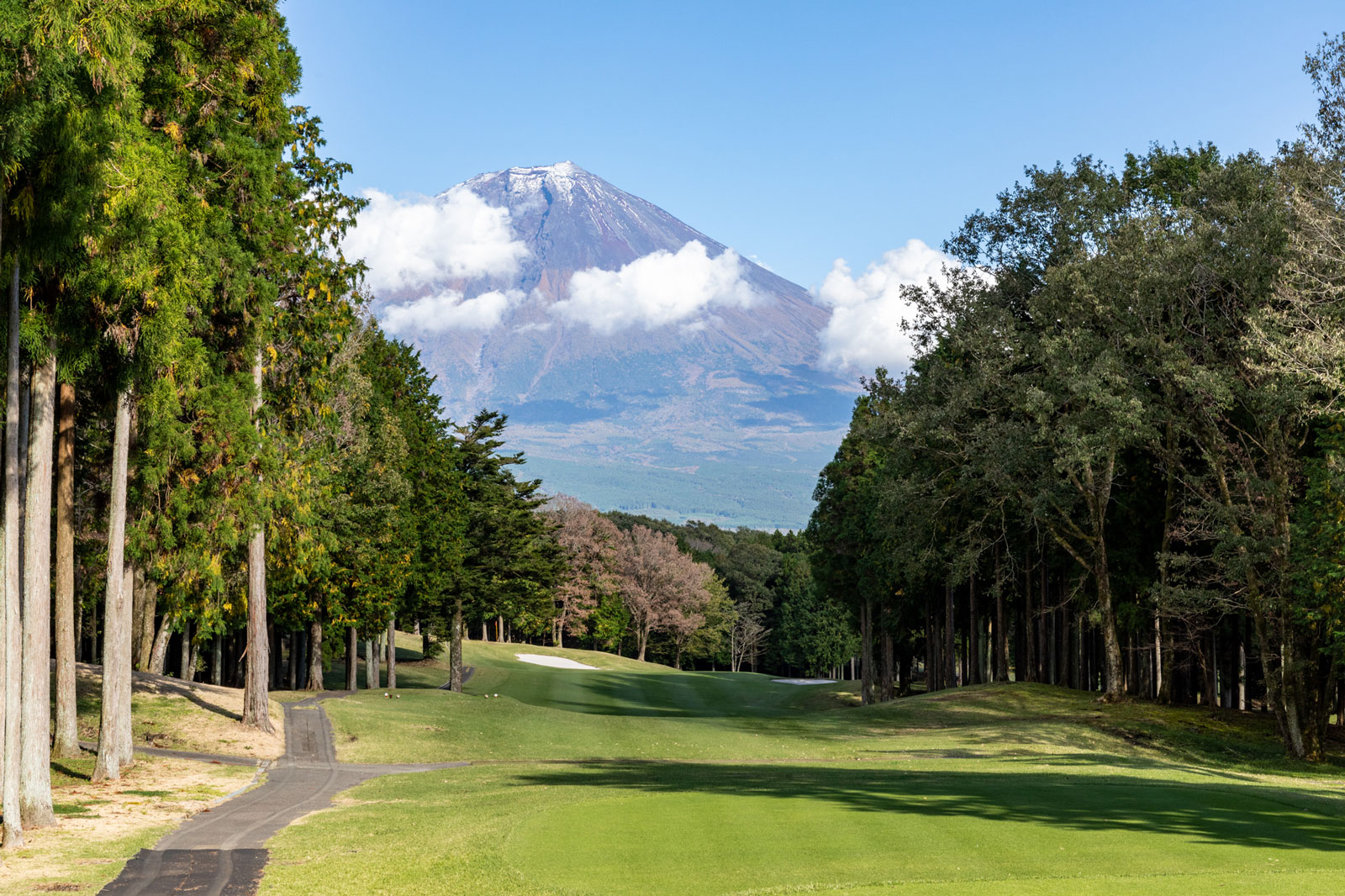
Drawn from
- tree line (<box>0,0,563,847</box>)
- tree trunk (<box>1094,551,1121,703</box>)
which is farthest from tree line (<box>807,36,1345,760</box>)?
tree line (<box>0,0,563,847</box>)

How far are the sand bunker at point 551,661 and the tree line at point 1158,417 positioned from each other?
30928 mm

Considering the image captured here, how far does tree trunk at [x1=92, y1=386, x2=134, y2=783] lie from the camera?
19.8 metres

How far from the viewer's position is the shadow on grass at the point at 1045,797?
45.3 ft

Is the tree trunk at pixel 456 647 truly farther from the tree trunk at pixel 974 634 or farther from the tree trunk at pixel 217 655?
the tree trunk at pixel 974 634

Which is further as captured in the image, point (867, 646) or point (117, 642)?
point (867, 646)

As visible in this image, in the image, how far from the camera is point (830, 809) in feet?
52.5

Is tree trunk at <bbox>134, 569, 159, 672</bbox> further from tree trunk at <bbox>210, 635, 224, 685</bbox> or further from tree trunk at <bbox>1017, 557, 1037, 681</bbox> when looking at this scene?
tree trunk at <bbox>1017, 557, 1037, 681</bbox>

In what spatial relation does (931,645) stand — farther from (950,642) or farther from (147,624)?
(147,624)

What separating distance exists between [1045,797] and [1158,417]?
16.7m

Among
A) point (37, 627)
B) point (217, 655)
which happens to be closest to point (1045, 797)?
point (37, 627)

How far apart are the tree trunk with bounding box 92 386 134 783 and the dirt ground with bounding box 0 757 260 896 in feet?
1.48

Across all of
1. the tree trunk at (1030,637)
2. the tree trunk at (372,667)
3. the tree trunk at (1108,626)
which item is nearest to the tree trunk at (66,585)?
the tree trunk at (372,667)

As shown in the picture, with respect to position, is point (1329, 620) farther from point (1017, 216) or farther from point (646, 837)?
point (646, 837)

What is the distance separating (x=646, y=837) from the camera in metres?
14.1
